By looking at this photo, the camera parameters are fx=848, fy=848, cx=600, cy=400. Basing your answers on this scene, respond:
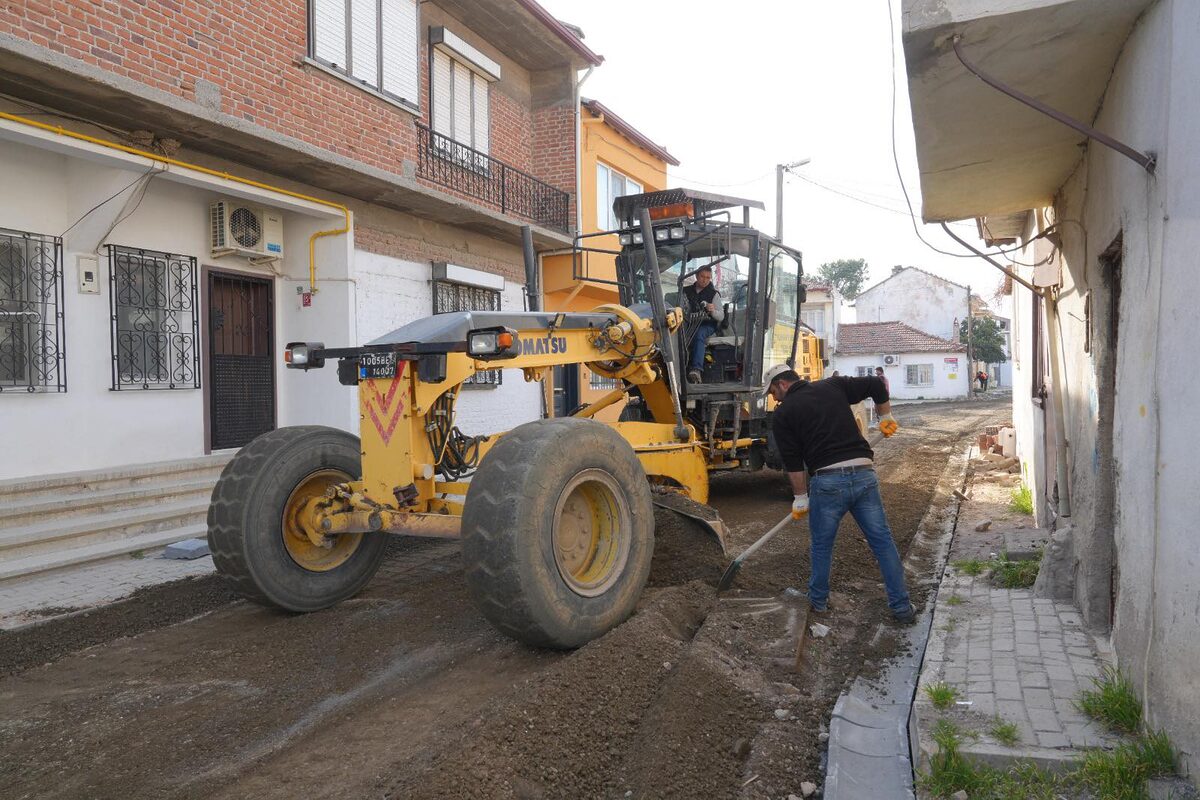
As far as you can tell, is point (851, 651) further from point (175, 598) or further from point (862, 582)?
point (175, 598)

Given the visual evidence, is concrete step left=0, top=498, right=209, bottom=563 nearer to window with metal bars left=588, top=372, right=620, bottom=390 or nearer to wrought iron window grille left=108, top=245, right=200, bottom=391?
wrought iron window grille left=108, top=245, right=200, bottom=391

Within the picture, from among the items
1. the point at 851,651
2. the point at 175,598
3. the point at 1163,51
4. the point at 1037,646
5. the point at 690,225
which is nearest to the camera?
the point at 1163,51

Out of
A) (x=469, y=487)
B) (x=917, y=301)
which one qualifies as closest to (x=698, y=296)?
(x=469, y=487)

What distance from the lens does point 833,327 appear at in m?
46.6

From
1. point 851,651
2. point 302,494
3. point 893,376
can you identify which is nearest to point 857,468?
point 851,651

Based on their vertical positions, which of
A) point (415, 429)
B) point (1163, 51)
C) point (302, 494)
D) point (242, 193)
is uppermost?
point (242, 193)

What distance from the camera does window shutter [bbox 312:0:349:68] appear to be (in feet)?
30.4

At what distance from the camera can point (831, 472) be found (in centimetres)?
518

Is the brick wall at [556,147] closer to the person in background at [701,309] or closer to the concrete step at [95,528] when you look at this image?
the person in background at [701,309]

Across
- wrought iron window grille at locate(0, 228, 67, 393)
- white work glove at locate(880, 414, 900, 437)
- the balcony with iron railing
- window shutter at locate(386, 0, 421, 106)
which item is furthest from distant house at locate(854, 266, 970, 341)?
wrought iron window grille at locate(0, 228, 67, 393)

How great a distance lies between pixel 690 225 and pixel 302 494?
171 inches

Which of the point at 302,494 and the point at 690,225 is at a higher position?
the point at 690,225

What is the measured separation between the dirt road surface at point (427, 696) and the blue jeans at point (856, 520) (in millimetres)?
218

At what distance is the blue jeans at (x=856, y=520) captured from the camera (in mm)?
5047
